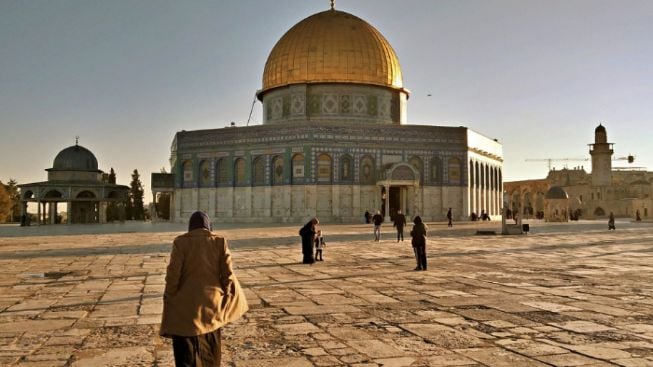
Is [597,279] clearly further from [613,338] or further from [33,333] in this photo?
[33,333]

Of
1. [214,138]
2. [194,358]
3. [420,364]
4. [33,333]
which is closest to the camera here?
[194,358]

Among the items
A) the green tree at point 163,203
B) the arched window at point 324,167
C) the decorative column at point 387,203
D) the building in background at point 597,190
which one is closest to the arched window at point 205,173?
the arched window at point 324,167

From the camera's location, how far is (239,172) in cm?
4222

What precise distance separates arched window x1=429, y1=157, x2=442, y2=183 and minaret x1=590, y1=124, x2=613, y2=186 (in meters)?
41.5

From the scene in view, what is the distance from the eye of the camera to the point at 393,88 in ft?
149

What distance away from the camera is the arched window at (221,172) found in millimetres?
42500

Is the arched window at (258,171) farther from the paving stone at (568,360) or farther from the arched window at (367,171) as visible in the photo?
the paving stone at (568,360)

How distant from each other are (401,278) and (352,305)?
2958 mm

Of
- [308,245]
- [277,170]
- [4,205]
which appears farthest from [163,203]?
[308,245]

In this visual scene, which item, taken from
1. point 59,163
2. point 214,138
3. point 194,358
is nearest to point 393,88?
point 214,138

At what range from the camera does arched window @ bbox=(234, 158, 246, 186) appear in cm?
4184

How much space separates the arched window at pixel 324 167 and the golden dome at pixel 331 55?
6420mm

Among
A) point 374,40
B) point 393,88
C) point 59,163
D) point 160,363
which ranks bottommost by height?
point 160,363

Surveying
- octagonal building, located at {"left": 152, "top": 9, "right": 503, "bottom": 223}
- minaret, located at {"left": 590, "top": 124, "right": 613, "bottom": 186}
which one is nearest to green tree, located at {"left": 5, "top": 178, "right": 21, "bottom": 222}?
octagonal building, located at {"left": 152, "top": 9, "right": 503, "bottom": 223}
